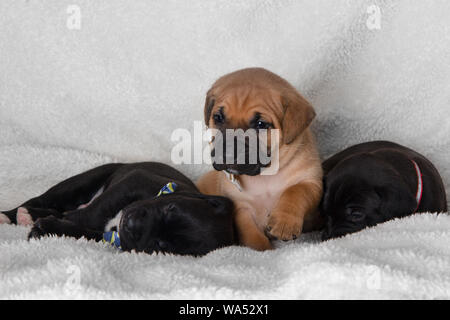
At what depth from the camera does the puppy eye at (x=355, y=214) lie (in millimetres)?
3043

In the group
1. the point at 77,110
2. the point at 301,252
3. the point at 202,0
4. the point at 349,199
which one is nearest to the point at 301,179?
the point at 349,199

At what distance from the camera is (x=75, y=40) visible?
179 inches

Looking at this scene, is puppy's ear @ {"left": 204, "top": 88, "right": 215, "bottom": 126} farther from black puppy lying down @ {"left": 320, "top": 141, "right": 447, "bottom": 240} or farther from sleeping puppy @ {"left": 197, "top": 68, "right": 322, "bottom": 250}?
black puppy lying down @ {"left": 320, "top": 141, "right": 447, "bottom": 240}

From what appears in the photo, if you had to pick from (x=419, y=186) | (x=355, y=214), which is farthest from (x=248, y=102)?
(x=419, y=186)

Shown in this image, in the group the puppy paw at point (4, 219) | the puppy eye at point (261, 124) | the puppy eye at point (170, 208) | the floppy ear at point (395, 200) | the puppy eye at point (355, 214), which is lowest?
the puppy paw at point (4, 219)

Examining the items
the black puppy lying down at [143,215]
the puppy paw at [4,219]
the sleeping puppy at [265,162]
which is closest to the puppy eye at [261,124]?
the sleeping puppy at [265,162]

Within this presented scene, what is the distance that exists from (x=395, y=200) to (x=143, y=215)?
4.09ft

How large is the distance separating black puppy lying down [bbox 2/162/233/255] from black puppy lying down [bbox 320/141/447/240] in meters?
0.56

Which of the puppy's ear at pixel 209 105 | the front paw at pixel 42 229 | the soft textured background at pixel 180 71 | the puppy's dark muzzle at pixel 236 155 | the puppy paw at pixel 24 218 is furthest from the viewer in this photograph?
the soft textured background at pixel 180 71

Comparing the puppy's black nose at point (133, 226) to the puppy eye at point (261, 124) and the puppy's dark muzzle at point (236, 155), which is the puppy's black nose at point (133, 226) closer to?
the puppy's dark muzzle at point (236, 155)

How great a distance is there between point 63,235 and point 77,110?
1778 mm

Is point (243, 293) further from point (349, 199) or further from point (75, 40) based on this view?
point (75, 40)

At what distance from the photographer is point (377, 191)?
3.01 meters

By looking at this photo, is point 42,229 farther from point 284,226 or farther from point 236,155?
point 284,226
